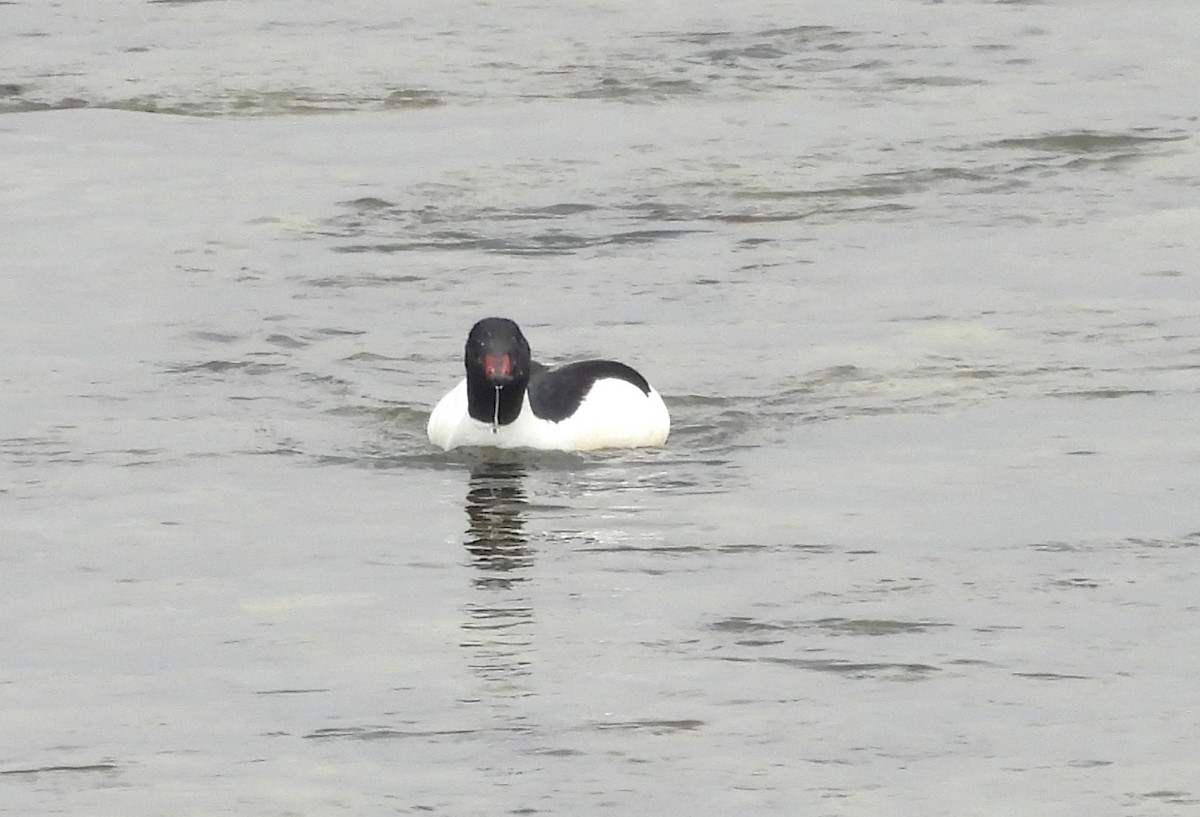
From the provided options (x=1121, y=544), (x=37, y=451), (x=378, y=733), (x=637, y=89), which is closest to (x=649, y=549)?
(x=1121, y=544)

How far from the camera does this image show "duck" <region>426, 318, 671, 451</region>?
13398 millimetres

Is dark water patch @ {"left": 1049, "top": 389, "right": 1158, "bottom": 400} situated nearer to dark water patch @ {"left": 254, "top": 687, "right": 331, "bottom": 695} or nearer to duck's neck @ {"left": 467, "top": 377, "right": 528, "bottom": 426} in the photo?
duck's neck @ {"left": 467, "top": 377, "right": 528, "bottom": 426}

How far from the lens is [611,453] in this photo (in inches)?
539

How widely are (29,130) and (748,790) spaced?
14.6m

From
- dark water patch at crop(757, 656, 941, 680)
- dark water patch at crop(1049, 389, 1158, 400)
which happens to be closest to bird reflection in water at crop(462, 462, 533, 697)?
dark water patch at crop(757, 656, 941, 680)

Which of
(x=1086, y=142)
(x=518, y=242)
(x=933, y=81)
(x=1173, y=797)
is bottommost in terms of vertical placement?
(x=1173, y=797)

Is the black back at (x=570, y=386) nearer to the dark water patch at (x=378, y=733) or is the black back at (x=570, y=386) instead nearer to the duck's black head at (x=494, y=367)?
the duck's black head at (x=494, y=367)

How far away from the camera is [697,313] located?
1638cm

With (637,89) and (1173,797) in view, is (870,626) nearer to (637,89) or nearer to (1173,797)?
(1173,797)

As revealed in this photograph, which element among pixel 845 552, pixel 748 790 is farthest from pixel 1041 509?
pixel 748 790

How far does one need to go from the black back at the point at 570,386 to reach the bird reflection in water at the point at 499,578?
39 cm

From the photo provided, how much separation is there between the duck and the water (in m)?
0.19

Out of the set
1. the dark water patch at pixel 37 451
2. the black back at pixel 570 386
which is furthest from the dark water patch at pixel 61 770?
the black back at pixel 570 386

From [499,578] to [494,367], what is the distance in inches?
91.5
